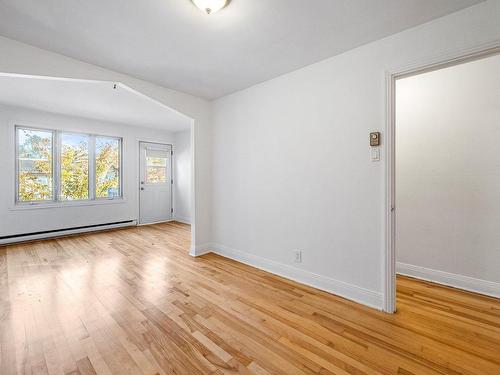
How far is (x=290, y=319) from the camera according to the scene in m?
1.92

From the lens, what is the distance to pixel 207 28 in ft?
6.24

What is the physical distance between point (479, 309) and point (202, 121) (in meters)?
3.95

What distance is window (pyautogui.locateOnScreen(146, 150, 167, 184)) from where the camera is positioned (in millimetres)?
6078

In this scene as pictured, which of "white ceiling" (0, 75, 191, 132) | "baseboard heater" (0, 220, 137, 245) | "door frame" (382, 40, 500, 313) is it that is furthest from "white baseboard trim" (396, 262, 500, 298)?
"baseboard heater" (0, 220, 137, 245)

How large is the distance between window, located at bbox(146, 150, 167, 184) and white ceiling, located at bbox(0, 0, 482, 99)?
12.4 feet

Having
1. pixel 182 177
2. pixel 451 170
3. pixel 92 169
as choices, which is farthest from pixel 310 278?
pixel 92 169

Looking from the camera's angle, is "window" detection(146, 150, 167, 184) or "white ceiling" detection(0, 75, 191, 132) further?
→ "window" detection(146, 150, 167, 184)

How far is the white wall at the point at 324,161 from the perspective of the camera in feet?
6.46

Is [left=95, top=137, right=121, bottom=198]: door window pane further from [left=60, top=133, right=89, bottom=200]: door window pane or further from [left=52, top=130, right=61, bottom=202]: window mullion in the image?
[left=52, top=130, right=61, bottom=202]: window mullion

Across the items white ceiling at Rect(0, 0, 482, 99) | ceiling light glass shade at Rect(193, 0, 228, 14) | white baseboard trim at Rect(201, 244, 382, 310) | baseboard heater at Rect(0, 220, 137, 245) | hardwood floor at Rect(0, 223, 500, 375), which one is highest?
white ceiling at Rect(0, 0, 482, 99)

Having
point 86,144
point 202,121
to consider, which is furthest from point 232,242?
point 86,144

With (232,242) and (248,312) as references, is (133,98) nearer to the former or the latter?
(232,242)

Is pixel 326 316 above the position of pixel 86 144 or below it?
below

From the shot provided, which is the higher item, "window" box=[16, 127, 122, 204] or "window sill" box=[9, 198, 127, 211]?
"window" box=[16, 127, 122, 204]
